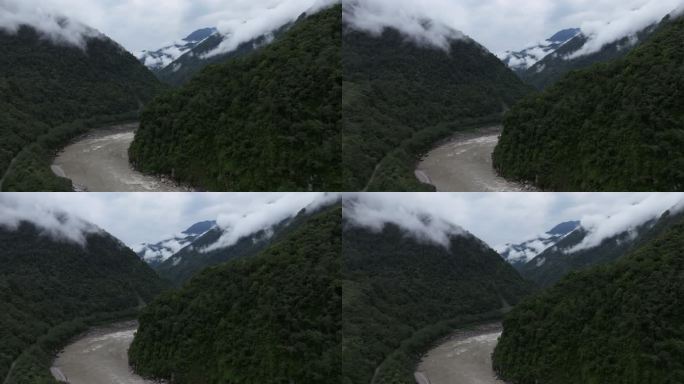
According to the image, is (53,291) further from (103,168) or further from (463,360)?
(463,360)

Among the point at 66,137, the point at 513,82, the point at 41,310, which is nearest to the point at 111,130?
the point at 66,137

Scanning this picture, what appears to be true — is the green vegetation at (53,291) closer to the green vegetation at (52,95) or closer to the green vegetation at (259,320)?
the green vegetation at (259,320)

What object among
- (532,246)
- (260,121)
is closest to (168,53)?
(260,121)

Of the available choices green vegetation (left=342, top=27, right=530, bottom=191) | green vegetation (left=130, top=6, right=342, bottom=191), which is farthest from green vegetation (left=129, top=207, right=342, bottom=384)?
green vegetation (left=342, top=27, right=530, bottom=191)

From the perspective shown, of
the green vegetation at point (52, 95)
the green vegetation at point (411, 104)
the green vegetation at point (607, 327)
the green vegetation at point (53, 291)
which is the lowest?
the green vegetation at point (607, 327)

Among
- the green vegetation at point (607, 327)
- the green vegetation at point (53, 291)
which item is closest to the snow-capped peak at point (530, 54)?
the green vegetation at point (607, 327)

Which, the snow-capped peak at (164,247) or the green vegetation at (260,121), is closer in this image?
the green vegetation at (260,121)
